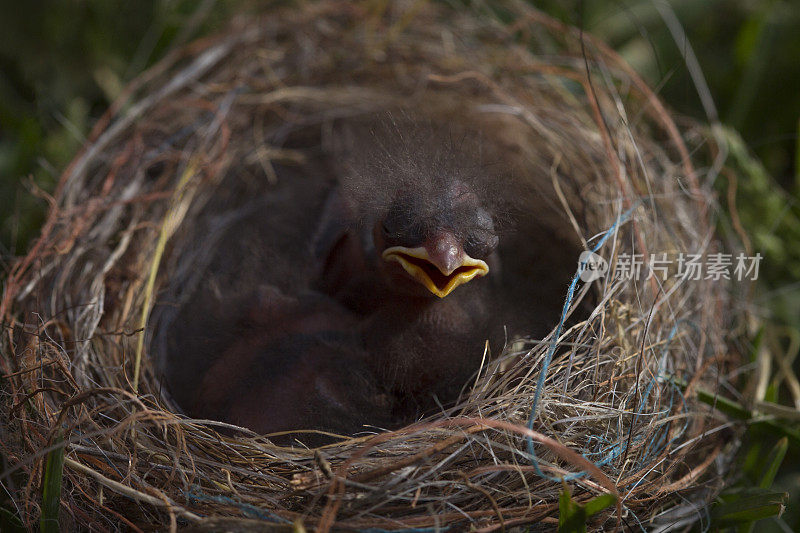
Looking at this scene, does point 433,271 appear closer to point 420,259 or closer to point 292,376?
point 420,259

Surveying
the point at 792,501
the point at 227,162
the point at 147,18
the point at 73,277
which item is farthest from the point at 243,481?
the point at 147,18

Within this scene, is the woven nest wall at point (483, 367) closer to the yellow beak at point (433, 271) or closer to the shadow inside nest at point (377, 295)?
the shadow inside nest at point (377, 295)

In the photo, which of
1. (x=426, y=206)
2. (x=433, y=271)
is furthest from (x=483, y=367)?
(x=426, y=206)

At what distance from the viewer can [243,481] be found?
1173 millimetres

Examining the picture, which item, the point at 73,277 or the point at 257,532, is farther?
the point at 73,277

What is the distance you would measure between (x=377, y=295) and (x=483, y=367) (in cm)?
27

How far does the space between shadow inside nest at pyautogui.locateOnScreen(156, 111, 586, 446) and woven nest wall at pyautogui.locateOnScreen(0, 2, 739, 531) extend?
0.24 ft

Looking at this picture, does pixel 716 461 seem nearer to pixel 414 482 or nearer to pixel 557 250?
pixel 557 250

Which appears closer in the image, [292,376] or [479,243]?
[479,243]

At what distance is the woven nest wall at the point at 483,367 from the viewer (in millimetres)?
1104

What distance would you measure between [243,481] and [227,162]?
0.96 metres

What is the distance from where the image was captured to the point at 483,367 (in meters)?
1.36

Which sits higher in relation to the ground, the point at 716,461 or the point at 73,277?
the point at 73,277

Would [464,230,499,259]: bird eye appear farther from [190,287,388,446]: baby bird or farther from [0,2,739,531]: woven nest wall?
[190,287,388,446]: baby bird
